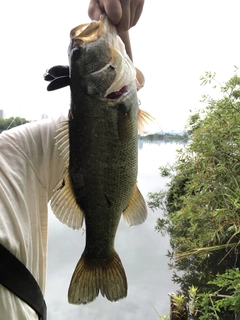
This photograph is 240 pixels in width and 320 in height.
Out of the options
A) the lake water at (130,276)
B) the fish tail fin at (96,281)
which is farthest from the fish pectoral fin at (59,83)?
the lake water at (130,276)

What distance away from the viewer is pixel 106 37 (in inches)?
34.2

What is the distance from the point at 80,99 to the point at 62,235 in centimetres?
449

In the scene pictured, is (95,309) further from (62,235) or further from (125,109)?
(125,109)

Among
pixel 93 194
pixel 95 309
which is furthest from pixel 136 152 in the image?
pixel 95 309

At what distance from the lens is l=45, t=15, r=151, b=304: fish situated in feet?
2.92

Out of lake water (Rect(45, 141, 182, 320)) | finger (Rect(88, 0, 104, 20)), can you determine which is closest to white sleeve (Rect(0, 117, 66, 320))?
finger (Rect(88, 0, 104, 20))

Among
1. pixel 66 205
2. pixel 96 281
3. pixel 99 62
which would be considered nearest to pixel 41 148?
pixel 66 205

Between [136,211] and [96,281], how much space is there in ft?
0.87

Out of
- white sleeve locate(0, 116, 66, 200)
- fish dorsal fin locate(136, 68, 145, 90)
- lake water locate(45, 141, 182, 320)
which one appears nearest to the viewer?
fish dorsal fin locate(136, 68, 145, 90)

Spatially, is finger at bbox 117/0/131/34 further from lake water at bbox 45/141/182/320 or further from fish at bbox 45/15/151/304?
lake water at bbox 45/141/182/320

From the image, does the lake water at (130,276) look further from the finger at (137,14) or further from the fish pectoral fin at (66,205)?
the finger at (137,14)

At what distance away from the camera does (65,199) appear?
3.07 feet

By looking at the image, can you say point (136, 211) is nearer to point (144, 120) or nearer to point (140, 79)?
point (144, 120)

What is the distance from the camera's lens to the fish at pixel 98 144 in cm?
89
